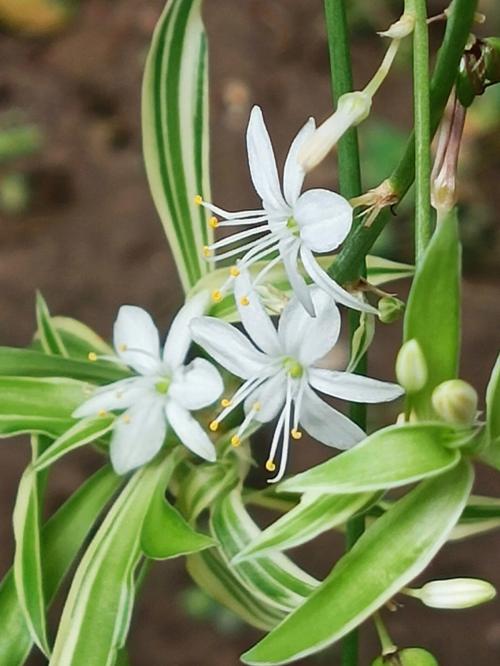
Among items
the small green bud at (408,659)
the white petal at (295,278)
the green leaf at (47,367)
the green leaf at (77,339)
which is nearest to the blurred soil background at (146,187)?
the green leaf at (77,339)

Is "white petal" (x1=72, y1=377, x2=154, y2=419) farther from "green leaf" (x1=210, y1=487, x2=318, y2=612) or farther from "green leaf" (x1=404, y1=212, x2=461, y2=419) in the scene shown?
"green leaf" (x1=404, y1=212, x2=461, y2=419)

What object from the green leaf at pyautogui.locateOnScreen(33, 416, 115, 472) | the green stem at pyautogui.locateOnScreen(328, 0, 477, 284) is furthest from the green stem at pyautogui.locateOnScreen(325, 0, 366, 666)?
the green leaf at pyautogui.locateOnScreen(33, 416, 115, 472)

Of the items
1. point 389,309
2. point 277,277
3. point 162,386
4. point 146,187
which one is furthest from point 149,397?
point 146,187

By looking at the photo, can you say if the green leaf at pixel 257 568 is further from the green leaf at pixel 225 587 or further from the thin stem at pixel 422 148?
the thin stem at pixel 422 148

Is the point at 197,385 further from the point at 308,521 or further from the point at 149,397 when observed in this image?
the point at 308,521

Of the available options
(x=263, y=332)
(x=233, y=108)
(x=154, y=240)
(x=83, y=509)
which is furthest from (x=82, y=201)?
(x=263, y=332)

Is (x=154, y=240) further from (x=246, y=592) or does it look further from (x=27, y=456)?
(x=246, y=592)
